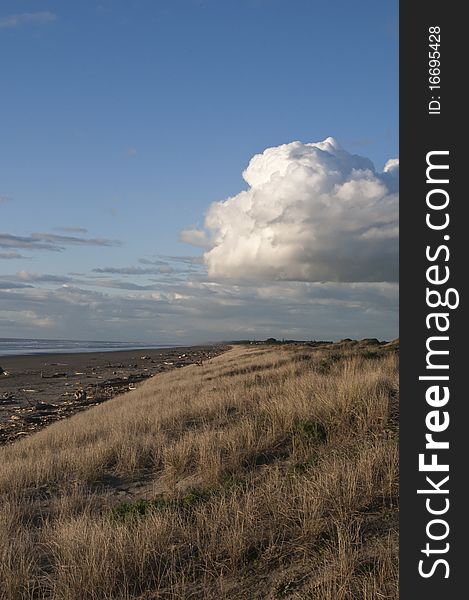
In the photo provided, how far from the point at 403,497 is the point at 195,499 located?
13.6 feet

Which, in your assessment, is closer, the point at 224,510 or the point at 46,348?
the point at 224,510

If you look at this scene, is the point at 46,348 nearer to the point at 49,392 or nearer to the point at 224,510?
the point at 49,392

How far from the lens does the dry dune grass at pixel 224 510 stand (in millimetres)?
5305

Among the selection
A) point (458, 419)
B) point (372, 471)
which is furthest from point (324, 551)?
point (458, 419)

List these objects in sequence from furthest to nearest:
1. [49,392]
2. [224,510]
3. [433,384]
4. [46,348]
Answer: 1. [46,348]
2. [49,392]
3. [224,510]
4. [433,384]

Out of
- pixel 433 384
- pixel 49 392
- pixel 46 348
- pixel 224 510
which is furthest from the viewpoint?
pixel 46 348

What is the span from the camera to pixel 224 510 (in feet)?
20.9

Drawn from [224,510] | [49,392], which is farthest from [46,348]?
[224,510]

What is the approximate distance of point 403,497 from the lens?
3.56m

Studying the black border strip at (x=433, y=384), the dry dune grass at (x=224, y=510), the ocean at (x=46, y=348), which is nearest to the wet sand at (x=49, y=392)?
the dry dune grass at (x=224, y=510)

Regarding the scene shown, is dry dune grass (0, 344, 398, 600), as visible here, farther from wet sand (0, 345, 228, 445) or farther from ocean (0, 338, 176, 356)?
ocean (0, 338, 176, 356)

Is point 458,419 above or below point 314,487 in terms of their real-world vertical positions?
above

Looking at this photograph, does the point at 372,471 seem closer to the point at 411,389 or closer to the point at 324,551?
the point at 324,551

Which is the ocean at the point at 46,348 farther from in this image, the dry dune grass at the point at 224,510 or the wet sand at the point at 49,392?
the dry dune grass at the point at 224,510
